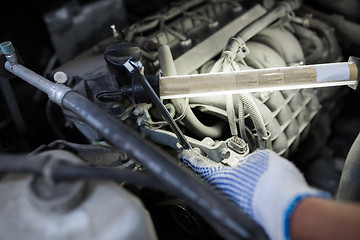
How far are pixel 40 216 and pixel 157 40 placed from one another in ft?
4.13

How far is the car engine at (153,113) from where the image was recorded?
0.77 metres

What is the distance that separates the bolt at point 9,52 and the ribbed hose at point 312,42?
5.06ft

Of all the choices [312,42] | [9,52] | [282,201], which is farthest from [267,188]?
[312,42]

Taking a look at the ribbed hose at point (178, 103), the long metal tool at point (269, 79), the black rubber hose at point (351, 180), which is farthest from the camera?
the ribbed hose at point (178, 103)

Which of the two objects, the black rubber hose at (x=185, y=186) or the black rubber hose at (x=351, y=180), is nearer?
the black rubber hose at (x=185, y=186)

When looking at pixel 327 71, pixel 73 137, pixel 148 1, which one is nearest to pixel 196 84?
pixel 327 71

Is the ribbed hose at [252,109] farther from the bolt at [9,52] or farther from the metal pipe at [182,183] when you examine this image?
the bolt at [9,52]

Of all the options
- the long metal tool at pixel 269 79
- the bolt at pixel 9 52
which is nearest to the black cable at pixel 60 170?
the long metal tool at pixel 269 79

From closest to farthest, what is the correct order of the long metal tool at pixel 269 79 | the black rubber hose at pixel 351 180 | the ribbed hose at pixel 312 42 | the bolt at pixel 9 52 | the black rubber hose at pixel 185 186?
the black rubber hose at pixel 185 186 < the black rubber hose at pixel 351 180 < the long metal tool at pixel 269 79 < the bolt at pixel 9 52 < the ribbed hose at pixel 312 42

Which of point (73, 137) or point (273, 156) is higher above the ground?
point (273, 156)

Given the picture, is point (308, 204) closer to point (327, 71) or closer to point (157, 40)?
point (327, 71)

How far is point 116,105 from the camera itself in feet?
4.81

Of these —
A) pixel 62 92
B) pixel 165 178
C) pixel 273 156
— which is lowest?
pixel 273 156

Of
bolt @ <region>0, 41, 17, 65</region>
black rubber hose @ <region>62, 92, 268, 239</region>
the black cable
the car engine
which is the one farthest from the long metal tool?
bolt @ <region>0, 41, 17, 65</region>
